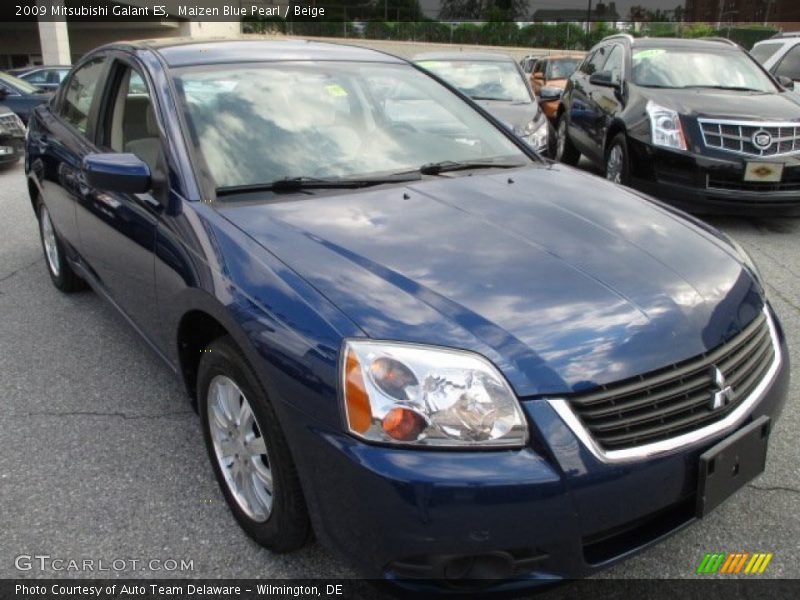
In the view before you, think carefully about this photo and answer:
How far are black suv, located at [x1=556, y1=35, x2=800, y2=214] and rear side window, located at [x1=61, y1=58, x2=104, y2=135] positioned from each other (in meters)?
4.56

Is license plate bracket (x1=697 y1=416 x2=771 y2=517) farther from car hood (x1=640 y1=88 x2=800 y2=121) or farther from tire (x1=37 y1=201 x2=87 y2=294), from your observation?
car hood (x1=640 y1=88 x2=800 y2=121)

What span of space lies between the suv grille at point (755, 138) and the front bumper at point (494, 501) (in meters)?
4.89

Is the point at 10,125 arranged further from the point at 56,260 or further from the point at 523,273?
the point at 523,273

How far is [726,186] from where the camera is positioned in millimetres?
6012

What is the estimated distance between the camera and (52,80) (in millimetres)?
17844

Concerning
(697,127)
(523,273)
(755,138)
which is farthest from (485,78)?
(523,273)

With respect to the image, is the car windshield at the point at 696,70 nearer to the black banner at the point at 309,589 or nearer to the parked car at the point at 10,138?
the black banner at the point at 309,589

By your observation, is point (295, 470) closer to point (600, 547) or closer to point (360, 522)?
point (360, 522)

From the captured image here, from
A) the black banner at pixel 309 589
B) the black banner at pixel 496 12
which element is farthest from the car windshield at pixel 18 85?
the black banner at pixel 496 12

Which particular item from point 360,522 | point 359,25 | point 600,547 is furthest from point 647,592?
point 359,25

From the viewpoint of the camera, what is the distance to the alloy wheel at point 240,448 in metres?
2.26

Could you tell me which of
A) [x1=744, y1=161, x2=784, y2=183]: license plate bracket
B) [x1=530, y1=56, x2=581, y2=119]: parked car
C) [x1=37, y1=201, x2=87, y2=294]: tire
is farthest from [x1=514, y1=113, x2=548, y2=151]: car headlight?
[x1=530, y1=56, x2=581, y2=119]: parked car

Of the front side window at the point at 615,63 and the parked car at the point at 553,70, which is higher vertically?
the front side window at the point at 615,63

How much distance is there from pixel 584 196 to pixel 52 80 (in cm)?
1832
